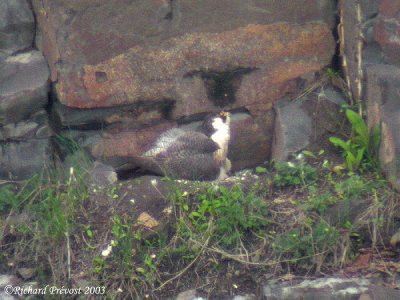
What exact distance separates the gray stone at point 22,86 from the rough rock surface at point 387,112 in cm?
269

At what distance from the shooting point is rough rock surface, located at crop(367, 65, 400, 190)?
341 centimetres

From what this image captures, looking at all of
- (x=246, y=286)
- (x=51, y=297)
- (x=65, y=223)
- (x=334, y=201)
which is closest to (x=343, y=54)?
(x=334, y=201)

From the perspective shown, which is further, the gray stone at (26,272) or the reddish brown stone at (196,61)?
the reddish brown stone at (196,61)

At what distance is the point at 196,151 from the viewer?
13.5 feet

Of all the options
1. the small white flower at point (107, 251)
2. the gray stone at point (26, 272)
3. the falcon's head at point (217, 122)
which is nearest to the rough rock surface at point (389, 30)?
the falcon's head at point (217, 122)

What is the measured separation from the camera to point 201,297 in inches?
124

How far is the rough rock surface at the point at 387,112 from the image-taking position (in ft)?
11.2

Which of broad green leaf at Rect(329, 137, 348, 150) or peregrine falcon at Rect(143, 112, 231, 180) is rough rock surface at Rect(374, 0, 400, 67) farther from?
peregrine falcon at Rect(143, 112, 231, 180)

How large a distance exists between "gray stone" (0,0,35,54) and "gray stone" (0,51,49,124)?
0.10 meters

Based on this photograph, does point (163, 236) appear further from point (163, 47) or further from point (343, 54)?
point (343, 54)

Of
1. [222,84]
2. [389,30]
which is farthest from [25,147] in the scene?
[389,30]

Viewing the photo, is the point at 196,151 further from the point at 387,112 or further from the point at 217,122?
the point at 387,112

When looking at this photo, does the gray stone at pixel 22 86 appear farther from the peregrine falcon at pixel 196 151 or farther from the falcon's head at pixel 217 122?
the falcon's head at pixel 217 122

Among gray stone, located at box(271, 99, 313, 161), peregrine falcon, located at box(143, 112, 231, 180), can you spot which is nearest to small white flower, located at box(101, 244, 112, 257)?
peregrine falcon, located at box(143, 112, 231, 180)
